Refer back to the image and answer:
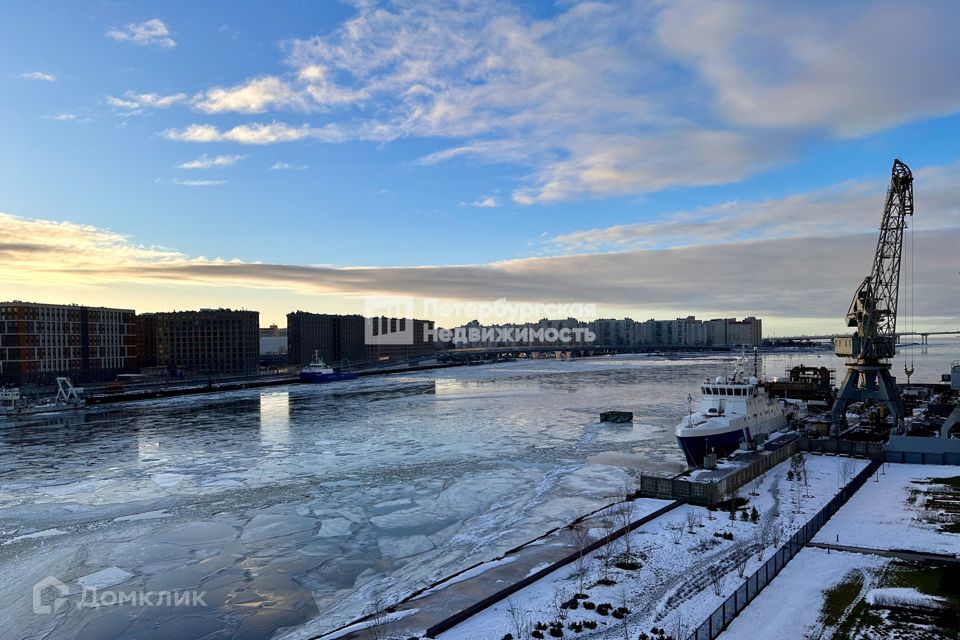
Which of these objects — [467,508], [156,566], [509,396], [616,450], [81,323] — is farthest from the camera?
[81,323]

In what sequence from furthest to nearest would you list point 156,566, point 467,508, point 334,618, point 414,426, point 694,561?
point 414,426 → point 467,508 → point 156,566 → point 694,561 → point 334,618

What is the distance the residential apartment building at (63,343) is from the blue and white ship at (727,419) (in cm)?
15889

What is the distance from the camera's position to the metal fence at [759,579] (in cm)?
1973

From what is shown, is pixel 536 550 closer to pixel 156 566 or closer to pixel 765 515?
pixel 765 515

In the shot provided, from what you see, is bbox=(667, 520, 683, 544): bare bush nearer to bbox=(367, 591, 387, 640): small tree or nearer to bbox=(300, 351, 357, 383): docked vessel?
bbox=(367, 591, 387, 640): small tree

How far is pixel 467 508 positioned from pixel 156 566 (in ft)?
60.8

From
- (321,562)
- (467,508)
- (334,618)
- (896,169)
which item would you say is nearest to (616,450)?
(467,508)

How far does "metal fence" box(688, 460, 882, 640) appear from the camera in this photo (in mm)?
19734

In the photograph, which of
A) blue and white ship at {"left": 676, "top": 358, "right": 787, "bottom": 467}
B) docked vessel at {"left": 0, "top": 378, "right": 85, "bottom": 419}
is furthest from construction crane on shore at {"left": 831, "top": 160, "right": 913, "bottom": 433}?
docked vessel at {"left": 0, "top": 378, "right": 85, "bottom": 419}

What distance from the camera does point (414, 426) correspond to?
3140 inches

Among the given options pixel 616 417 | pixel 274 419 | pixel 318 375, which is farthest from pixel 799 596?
pixel 318 375

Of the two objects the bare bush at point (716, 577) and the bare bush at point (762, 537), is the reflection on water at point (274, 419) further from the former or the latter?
the bare bush at point (716, 577)

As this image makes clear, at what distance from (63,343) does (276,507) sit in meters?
152

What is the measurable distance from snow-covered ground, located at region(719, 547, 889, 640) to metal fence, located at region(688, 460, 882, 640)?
0.21 metres
